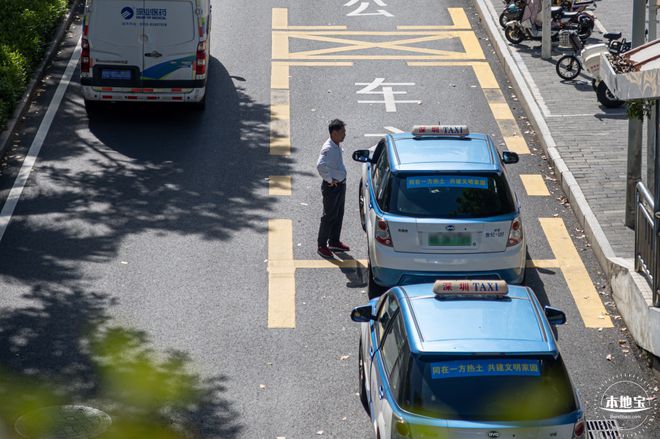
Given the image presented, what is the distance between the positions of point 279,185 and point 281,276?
3.05m

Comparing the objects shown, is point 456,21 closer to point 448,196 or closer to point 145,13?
point 145,13

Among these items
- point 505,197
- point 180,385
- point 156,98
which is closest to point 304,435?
point 180,385

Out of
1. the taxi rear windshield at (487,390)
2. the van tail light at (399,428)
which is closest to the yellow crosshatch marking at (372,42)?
the taxi rear windshield at (487,390)

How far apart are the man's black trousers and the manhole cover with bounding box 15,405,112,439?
4.59m

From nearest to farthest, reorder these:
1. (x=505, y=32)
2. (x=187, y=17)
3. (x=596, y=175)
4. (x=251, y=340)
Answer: (x=251, y=340), (x=596, y=175), (x=187, y=17), (x=505, y=32)

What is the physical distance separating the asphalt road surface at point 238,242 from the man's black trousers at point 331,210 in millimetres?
353

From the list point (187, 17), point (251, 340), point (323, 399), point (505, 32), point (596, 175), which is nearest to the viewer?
point (323, 399)

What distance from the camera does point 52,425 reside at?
10180mm

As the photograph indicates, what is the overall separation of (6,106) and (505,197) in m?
9.64

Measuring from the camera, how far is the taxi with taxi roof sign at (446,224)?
12250mm

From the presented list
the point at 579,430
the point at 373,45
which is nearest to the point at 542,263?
the point at 579,430

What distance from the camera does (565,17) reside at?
22188 millimetres

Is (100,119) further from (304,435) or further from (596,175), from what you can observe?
(304,435)

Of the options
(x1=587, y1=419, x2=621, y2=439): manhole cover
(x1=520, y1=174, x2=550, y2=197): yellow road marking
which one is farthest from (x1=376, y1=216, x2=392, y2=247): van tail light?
(x1=520, y1=174, x2=550, y2=197): yellow road marking
